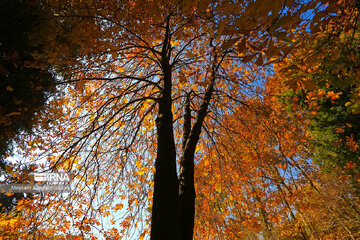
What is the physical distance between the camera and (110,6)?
3.02 metres

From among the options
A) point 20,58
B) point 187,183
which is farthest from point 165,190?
point 20,58

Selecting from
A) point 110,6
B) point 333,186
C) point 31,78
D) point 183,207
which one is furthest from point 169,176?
point 333,186

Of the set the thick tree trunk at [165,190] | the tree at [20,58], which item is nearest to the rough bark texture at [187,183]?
the thick tree trunk at [165,190]

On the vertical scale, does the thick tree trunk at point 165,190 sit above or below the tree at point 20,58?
below

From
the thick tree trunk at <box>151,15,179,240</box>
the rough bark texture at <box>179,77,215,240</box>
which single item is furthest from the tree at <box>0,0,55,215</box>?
the rough bark texture at <box>179,77,215,240</box>

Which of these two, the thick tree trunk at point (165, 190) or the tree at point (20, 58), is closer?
the thick tree trunk at point (165, 190)

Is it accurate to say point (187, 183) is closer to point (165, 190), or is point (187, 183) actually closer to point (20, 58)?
point (165, 190)

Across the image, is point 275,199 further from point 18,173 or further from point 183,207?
point 18,173

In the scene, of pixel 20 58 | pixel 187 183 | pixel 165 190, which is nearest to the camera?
pixel 165 190

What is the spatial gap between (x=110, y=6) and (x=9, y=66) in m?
1.91

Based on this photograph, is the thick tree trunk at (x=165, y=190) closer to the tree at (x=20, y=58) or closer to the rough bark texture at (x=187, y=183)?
the rough bark texture at (x=187, y=183)

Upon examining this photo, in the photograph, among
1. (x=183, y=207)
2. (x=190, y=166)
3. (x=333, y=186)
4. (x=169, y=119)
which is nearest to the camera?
(x=183, y=207)

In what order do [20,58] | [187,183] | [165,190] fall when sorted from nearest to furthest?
[165,190]
[20,58]
[187,183]

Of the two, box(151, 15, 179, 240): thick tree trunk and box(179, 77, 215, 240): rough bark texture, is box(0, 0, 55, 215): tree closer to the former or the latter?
box(151, 15, 179, 240): thick tree trunk
